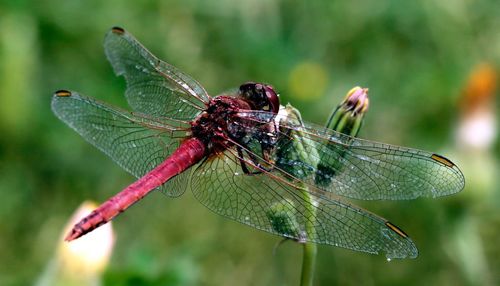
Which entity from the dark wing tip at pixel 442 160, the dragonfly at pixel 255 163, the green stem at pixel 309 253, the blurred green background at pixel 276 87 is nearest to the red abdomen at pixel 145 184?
the dragonfly at pixel 255 163

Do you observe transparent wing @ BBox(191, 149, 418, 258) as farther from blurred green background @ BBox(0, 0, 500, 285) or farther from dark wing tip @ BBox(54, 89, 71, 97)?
blurred green background @ BBox(0, 0, 500, 285)

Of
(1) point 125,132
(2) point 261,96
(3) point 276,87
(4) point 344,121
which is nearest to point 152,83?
(1) point 125,132

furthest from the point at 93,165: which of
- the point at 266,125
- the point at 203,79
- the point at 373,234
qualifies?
the point at 373,234

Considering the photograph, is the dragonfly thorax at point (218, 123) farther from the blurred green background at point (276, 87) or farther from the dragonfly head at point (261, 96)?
the blurred green background at point (276, 87)

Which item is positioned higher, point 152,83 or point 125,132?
point 152,83

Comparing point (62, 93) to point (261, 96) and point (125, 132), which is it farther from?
point (261, 96)

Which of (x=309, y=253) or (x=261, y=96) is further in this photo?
(x=261, y=96)

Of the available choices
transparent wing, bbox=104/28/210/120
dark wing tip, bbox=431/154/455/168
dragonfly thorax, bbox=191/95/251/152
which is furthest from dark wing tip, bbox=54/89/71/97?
dark wing tip, bbox=431/154/455/168
